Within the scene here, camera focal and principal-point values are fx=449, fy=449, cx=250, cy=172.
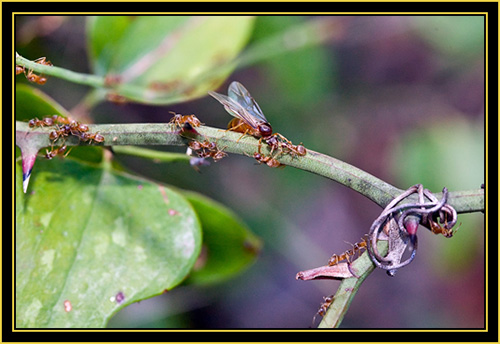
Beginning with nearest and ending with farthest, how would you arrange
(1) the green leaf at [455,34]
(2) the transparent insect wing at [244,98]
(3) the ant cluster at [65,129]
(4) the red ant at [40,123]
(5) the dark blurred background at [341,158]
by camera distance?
(3) the ant cluster at [65,129] → (4) the red ant at [40,123] → (2) the transparent insect wing at [244,98] → (5) the dark blurred background at [341,158] → (1) the green leaf at [455,34]

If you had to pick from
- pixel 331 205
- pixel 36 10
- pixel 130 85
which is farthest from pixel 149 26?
pixel 331 205

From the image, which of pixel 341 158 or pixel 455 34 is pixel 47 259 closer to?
pixel 341 158

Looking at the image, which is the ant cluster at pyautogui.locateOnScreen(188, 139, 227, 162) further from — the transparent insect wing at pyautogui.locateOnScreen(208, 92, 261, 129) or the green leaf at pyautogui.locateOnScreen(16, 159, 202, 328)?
the green leaf at pyautogui.locateOnScreen(16, 159, 202, 328)

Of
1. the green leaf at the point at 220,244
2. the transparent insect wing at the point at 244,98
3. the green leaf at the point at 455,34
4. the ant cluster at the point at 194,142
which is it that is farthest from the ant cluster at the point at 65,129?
the green leaf at the point at 455,34

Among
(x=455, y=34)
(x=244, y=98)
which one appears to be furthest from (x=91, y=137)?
(x=455, y=34)

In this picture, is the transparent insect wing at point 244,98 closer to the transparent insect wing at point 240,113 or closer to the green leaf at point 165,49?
the transparent insect wing at point 240,113

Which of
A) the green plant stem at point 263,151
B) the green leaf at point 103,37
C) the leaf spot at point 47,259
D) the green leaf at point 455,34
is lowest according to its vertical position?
the leaf spot at point 47,259

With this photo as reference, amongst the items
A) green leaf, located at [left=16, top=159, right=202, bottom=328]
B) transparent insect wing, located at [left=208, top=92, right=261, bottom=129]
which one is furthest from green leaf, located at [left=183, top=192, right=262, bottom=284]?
transparent insect wing, located at [left=208, top=92, right=261, bottom=129]
